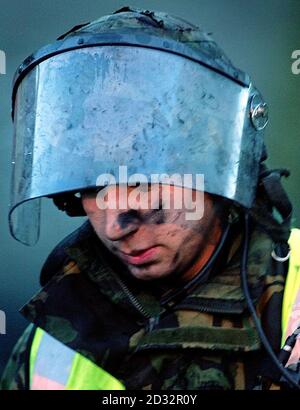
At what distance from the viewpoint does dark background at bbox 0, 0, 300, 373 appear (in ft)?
8.92

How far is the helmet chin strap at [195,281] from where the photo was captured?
1.75 metres

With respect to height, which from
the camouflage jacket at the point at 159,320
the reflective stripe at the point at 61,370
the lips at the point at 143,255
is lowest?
the reflective stripe at the point at 61,370

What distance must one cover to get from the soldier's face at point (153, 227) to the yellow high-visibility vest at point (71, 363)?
0.61 feet

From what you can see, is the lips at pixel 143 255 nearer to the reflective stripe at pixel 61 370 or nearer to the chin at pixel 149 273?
the chin at pixel 149 273

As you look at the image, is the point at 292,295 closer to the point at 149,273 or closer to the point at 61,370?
the point at 149,273

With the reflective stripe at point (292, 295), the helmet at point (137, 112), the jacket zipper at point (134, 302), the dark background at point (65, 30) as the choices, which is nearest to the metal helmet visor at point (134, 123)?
the helmet at point (137, 112)

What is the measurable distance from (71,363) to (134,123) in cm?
52

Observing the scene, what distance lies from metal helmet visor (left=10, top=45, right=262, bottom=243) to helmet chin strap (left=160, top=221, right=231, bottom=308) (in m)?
0.09

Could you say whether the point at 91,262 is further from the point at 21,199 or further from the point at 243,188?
the point at 243,188

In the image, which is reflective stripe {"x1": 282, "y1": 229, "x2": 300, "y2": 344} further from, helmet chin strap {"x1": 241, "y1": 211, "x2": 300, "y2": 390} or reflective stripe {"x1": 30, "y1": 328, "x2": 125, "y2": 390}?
reflective stripe {"x1": 30, "y1": 328, "x2": 125, "y2": 390}

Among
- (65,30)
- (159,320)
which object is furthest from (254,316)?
(65,30)

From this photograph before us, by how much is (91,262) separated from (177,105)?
0.41 meters

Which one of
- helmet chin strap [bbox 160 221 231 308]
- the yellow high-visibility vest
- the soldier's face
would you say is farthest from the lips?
the yellow high-visibility vest
